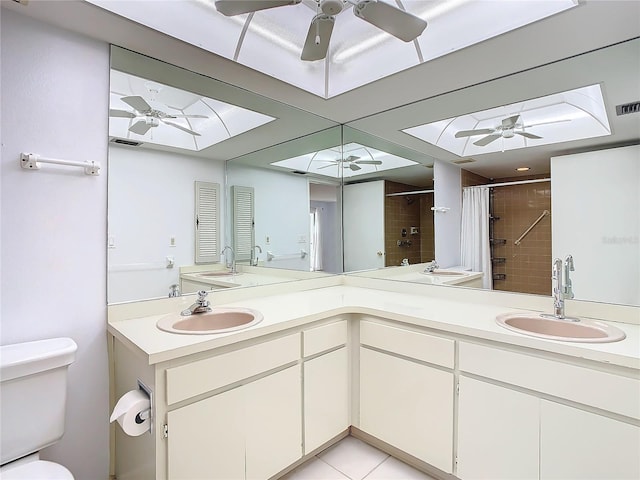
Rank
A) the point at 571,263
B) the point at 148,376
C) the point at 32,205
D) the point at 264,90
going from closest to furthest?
the point at 148,376, the point at 32,205, the point at 571,263, the point at 264,90

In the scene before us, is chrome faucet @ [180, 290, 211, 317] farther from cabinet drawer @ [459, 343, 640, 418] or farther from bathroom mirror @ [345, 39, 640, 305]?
bathroom mirror @ [345, 39, 640, 305]

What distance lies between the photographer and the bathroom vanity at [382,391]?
47.8 inches

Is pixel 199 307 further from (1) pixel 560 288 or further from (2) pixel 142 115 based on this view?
(1) pixel 560 288

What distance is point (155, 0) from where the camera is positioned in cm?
145

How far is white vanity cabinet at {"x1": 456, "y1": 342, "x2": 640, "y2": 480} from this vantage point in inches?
45.5

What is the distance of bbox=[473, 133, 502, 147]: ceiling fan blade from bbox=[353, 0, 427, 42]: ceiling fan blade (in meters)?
0.94

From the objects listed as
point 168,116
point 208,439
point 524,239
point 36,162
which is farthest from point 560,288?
point 36,162

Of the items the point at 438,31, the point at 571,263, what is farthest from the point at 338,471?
the point at 438,31

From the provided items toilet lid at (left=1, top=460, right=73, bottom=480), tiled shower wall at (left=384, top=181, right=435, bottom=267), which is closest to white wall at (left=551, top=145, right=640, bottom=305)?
tiled shower wall at (left=384, top=181, right=435, bottom=267)

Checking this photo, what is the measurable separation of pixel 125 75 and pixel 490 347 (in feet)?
7.31

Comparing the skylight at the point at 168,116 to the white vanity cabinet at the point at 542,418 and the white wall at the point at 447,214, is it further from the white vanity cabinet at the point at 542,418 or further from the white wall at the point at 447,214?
the white vanity cabinet at the point at 542,418

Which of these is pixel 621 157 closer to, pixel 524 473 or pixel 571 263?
pixel 571 263

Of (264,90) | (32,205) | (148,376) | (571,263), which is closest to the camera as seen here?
(148,376)

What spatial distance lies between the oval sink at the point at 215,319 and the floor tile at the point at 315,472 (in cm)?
85
